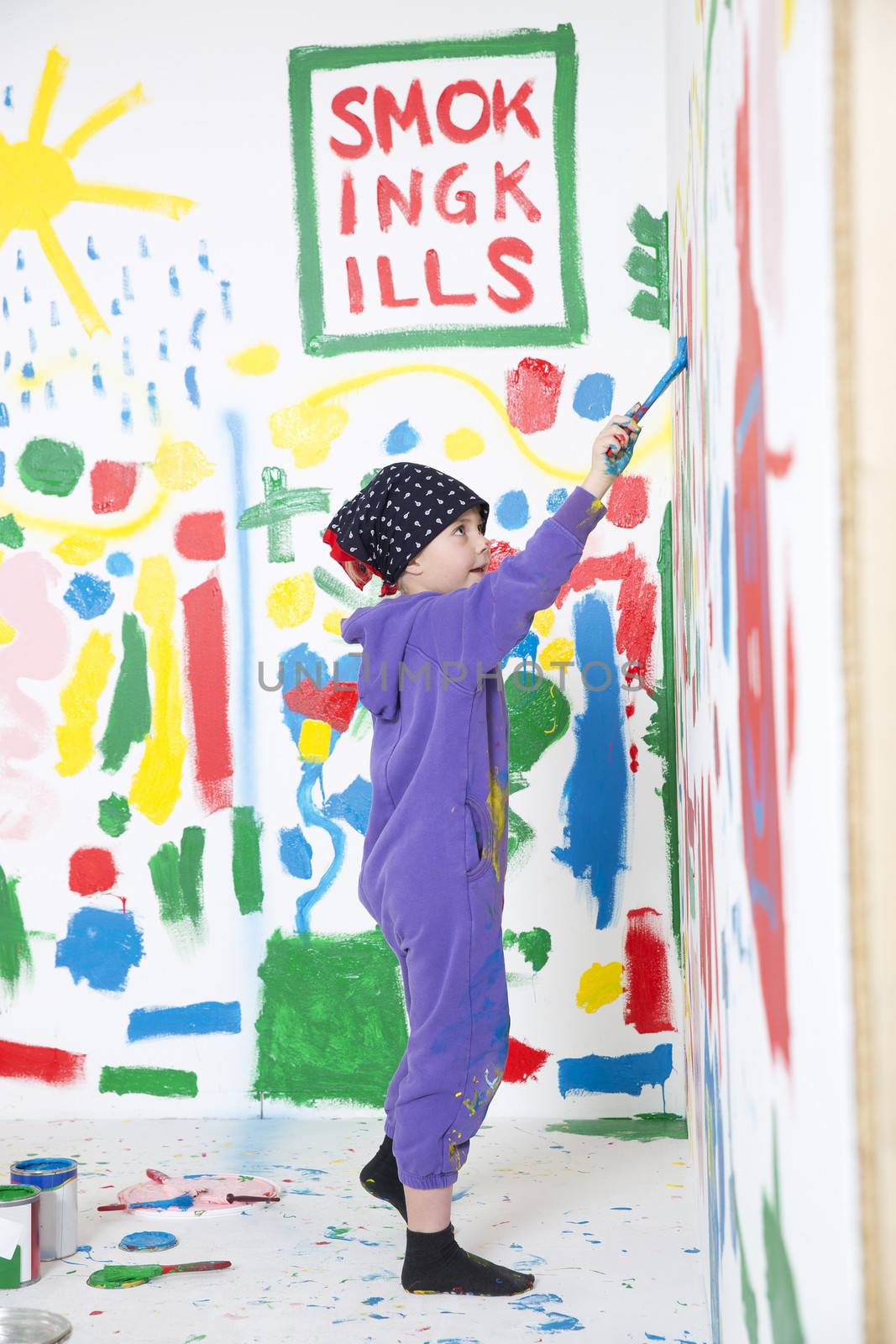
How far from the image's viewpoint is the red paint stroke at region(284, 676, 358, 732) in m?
2.33

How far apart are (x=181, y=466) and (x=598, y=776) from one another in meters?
0.97

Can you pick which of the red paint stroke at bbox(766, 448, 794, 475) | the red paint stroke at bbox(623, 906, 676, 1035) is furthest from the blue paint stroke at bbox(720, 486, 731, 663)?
the red paint stroke at bbox(623, 906, 676, 1035)

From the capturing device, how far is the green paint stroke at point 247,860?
2334 mm

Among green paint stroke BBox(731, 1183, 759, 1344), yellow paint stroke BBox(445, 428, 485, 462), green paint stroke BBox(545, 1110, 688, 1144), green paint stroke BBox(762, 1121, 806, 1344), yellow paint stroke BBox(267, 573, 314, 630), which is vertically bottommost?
green paint stroke BBox(545, 1110, 688, 1144)

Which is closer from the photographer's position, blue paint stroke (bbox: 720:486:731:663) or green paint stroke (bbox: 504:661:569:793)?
blue paint stroke (bbox: 720:486:731:663)

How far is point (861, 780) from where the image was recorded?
524mm

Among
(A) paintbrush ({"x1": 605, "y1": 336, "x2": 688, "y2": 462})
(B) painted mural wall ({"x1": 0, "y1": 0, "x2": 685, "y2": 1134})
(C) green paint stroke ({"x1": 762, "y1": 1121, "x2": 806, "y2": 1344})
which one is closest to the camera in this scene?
(C) green paint stroke ({"x1": 762, "y1": 1121, "x2": 806, "y2": 1344})

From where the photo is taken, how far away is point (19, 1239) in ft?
5.17

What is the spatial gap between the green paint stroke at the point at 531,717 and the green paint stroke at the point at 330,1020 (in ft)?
1.36

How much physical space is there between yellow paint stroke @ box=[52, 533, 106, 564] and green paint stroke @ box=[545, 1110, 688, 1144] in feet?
4.39

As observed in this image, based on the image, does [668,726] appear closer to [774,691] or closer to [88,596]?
[88,596]

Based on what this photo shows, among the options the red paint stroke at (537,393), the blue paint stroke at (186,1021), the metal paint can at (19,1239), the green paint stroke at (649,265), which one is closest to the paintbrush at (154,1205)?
the metal paint can at (19,1239)

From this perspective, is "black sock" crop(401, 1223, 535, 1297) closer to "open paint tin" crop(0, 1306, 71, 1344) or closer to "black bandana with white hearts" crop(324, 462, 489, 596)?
"open paint tin" crop(0, 1306, 71, 1344)

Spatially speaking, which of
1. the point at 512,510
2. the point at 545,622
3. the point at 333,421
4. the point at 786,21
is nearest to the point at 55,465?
the point at 333,421
